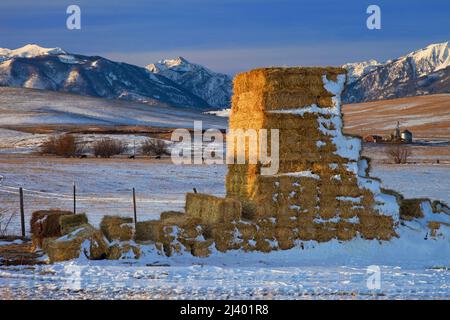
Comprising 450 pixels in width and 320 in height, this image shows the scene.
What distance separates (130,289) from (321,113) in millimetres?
5305

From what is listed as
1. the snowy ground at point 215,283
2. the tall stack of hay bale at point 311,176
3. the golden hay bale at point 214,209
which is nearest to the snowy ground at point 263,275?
the snowy ground at point 215,283

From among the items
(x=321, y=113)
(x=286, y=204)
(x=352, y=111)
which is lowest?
(x=286, y=204)

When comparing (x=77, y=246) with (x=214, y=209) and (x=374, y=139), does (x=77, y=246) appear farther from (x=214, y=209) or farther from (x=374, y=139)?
(x=374, y=139)

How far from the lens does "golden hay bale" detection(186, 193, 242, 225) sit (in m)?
13.7

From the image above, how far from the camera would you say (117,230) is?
44.6 ft

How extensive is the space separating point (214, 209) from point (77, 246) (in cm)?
254

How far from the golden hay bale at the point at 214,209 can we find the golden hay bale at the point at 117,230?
1301mm

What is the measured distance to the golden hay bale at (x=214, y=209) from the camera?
13734 millimetres

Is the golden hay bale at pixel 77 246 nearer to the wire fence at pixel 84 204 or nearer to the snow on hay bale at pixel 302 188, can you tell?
the snow on hay bale at pixel 302 188

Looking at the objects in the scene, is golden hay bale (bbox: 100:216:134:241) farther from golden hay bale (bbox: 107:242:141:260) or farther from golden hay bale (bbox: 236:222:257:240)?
golden hay bale (bbox: 236:222:257:240)

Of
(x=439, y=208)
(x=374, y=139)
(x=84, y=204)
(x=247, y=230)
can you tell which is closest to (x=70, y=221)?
(x=247, y=230)

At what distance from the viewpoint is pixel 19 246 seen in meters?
15.2
